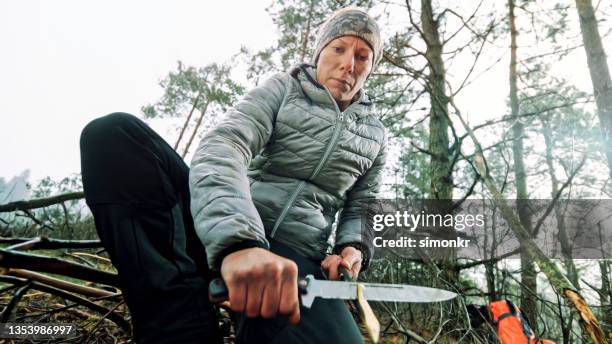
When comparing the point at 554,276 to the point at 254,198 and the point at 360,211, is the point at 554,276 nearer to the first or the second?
the point at 360,211

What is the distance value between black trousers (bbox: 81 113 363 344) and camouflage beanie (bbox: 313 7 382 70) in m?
1.15

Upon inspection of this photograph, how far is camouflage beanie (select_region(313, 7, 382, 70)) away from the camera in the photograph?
5.81 feet

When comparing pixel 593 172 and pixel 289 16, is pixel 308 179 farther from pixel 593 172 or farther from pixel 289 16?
pixel 593 172

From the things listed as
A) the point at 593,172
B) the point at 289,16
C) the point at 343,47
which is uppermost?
the point at 289,16

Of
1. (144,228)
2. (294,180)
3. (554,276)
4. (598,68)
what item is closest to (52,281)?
(144,228)

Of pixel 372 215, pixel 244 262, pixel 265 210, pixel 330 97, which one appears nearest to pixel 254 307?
pixel 244 262

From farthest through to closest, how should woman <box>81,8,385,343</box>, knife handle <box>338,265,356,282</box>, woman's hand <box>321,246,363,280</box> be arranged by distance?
woman's hand <box>321,246,363,280</box>, knife handle <box>338,265,356,282</box>, woman <box>81,8,385,343</box>

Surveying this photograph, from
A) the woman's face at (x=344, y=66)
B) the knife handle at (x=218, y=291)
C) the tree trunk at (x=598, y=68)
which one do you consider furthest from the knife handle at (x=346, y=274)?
the tree trunk at (x=598, y=68)

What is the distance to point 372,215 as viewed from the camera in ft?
6.51

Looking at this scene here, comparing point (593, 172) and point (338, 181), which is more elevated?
point (593, 172)

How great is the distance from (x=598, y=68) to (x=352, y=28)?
470 cm

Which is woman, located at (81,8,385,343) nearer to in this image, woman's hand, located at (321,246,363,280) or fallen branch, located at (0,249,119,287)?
woman's hand, located at (321,246,363,280)

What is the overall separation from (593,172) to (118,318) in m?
16.1

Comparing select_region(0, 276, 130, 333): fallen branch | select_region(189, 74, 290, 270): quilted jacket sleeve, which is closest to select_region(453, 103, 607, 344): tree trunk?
select_region(189, 74, 290, 270): quilted jacket sleeve
